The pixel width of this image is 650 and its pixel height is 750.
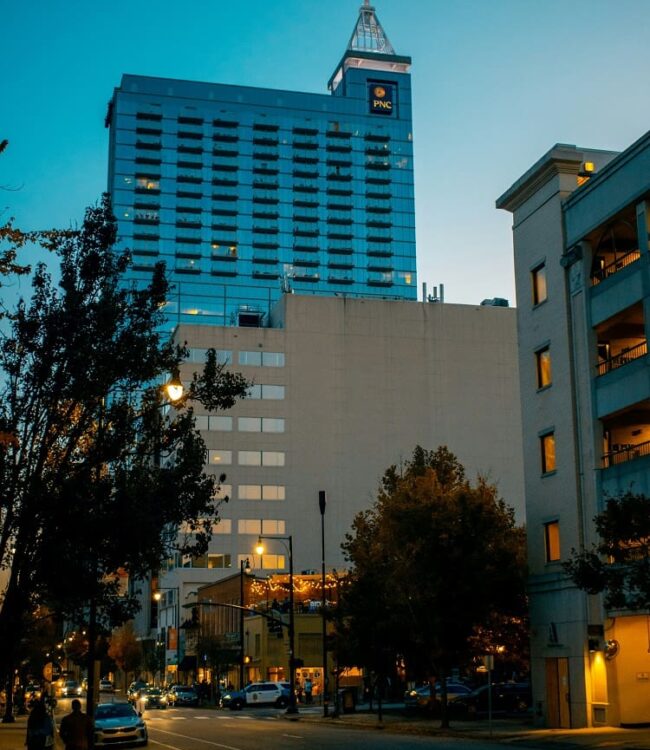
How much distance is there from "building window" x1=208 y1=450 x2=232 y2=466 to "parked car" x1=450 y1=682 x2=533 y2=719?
215 ft

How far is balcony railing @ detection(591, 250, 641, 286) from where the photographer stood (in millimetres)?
38316

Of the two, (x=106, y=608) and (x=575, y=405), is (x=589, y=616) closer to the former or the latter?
(x=575, y=405)

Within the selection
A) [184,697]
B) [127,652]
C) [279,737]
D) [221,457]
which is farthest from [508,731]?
[127,652]

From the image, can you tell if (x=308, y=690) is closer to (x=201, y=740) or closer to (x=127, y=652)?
(x=201, y=740)

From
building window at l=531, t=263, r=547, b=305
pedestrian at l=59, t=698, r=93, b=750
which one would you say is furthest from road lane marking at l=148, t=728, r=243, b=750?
building window at l=531, t=263, r=547, b=305

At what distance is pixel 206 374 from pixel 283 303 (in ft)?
325

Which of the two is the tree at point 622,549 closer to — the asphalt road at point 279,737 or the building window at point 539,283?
the asphalt road at point 279,737

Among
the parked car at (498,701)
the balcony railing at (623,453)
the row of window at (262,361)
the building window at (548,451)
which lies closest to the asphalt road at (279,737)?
the parked car at (498,701)

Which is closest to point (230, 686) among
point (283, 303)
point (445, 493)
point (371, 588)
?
point (283, 303)

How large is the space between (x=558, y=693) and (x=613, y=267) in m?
15.5

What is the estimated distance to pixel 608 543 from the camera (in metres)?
28.3

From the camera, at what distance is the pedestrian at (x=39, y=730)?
2089cm

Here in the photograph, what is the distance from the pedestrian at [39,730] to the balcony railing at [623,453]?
22087 mm

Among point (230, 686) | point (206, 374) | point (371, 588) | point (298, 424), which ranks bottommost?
point (230, 686)
